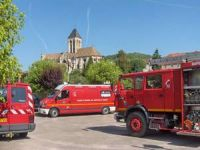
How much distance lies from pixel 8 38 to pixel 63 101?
17.7 metres

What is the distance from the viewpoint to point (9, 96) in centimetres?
1386

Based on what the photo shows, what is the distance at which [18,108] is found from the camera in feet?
46.2

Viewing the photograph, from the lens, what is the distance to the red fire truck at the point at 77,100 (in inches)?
1069

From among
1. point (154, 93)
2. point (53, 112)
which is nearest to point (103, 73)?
point (53, 112)

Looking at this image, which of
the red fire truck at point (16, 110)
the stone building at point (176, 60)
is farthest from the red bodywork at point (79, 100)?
the red fire truck at point (16, 110)

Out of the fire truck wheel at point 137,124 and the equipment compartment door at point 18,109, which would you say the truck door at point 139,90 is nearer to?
the fire truck wheel at point 137,124

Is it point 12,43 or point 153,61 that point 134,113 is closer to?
point 153,61

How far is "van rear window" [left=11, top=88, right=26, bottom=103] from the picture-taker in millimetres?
14039

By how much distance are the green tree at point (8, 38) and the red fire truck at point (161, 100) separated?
21.1 ft

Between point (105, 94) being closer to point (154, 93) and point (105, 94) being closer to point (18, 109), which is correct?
point (154, 93)

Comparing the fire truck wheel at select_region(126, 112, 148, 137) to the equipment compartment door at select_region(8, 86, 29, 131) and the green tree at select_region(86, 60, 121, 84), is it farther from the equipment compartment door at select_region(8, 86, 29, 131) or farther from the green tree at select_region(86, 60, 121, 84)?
the green tree at select_region(86, 60, 121, 84)

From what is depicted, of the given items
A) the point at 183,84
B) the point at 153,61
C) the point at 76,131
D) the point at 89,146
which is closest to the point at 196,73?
the point at 183,84

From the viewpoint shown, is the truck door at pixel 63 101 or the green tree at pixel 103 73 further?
the green tree at pixel 103 73

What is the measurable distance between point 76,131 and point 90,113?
1187cm
